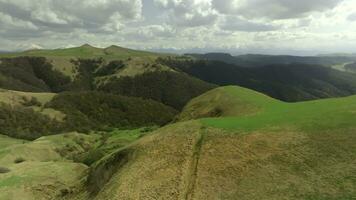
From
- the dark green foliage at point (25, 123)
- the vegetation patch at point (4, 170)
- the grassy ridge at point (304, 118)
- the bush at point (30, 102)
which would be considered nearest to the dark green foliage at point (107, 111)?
the bush at point (30, 102)

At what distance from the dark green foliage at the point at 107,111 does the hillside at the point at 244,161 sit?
113971 mm

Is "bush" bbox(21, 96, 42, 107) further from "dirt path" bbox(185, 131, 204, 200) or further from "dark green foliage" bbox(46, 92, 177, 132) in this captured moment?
"dirt path" bbox(185, 131, 204, 200)

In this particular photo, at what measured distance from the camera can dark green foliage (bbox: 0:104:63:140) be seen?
352ft

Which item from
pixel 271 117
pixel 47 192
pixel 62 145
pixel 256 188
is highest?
pixel 271 117

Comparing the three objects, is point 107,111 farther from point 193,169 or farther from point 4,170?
point 193,169

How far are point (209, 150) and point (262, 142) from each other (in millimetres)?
3726

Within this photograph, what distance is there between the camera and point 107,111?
163625 mm

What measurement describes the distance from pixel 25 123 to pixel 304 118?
354 ft

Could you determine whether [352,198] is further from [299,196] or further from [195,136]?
[195,136]

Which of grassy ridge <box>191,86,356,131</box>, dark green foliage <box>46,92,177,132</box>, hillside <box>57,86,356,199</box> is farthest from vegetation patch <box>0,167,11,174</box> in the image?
dark green foliage <box>46,92,177,132</box>

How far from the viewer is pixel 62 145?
72.8 m

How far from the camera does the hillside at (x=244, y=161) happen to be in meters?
22.5

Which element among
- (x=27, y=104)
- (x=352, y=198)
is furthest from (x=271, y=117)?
(x=27, y=104)

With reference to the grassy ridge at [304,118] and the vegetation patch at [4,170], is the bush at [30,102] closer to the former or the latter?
the vegetation patch at [4,170]
